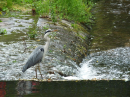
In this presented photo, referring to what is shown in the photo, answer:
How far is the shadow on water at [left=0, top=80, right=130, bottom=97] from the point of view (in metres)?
5.73

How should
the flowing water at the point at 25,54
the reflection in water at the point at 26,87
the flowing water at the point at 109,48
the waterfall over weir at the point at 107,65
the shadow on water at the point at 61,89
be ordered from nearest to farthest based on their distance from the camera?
the shadow on water at the point at 61,89, the reflection in water at the point at 26,87, the flowing water at the point at 25,54, the waterfall over weir at the point at 107,65, the flowing water at the point at 109,48

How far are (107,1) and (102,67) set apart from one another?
14.0m

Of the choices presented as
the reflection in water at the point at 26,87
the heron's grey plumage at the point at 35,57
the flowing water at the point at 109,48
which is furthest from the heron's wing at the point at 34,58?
the flowing water at the point at 109,48

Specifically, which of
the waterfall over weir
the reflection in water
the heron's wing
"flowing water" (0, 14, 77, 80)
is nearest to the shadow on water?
the reflection in water

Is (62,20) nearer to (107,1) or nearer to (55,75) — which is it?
(55,75)

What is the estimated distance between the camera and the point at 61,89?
6207 mm

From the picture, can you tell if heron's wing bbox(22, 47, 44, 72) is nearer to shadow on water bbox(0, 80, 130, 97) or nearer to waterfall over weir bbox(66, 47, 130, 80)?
shadow on water bbox(0, 80, 130, 97)

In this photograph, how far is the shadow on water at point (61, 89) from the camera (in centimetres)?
573

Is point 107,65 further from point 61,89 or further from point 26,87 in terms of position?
point 26,87

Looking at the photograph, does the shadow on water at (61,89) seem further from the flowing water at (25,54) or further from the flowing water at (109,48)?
the flowing water at (109,48)

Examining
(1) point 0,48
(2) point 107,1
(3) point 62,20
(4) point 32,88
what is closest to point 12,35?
(1) point 0,48

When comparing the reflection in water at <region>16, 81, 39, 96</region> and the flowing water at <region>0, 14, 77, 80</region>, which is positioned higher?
the reflection in water at <region>16, 81, 39, 96</region>

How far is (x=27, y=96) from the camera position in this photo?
563 centimetres

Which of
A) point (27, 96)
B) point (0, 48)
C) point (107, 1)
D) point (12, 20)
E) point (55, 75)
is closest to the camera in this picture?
point (27, 96)
